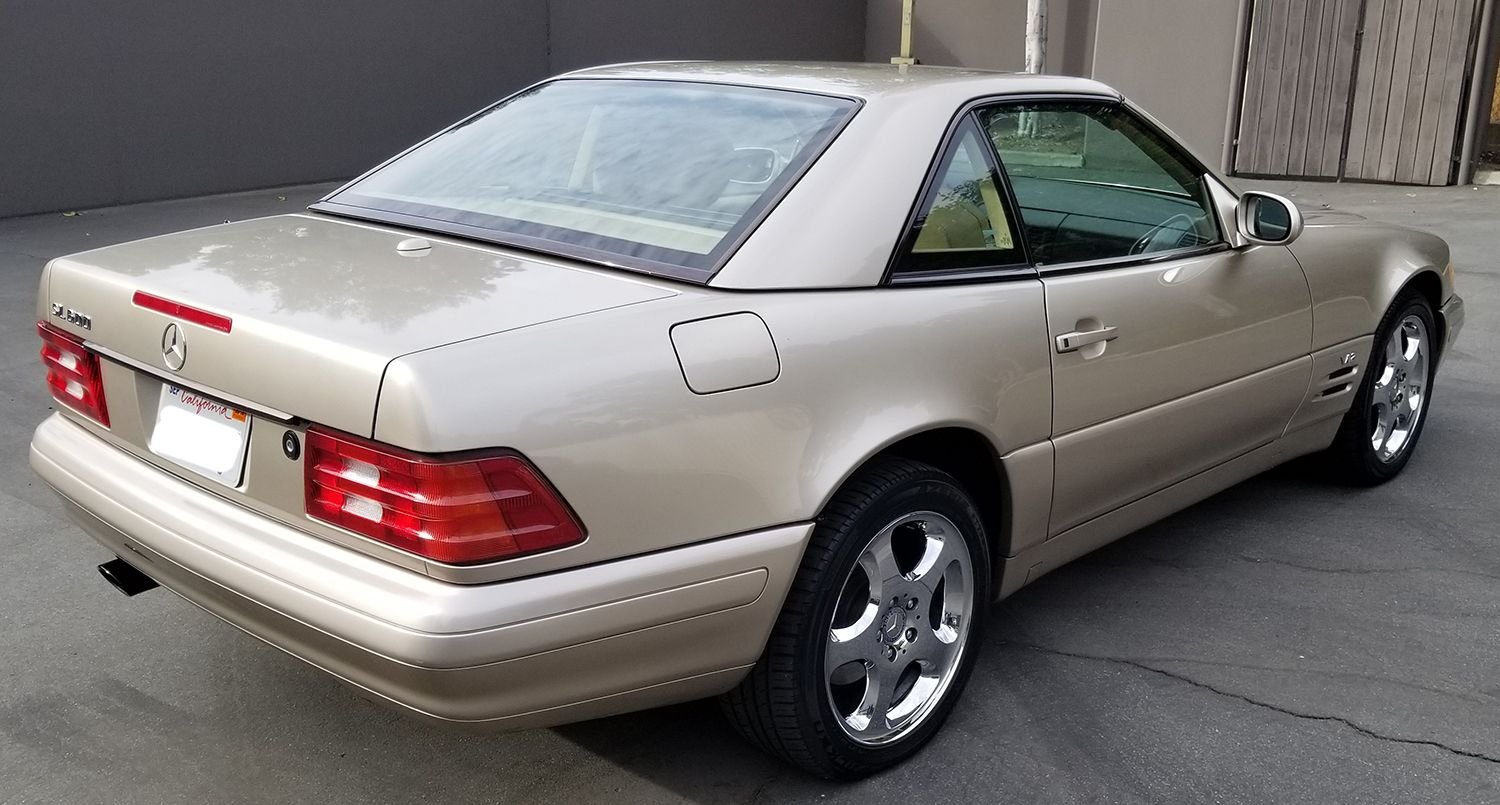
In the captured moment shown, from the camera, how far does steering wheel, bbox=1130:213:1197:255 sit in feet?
11.3

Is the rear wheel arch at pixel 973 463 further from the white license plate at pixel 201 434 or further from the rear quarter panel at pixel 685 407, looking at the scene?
the white license plate at pixel 201 434

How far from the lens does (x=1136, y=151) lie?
362cm

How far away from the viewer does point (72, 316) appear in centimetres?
277

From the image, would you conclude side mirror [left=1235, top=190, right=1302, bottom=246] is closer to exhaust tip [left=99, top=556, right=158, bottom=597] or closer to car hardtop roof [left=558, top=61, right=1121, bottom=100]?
car hardtop roof [left=558, top=61, right=1121, bottom=100]

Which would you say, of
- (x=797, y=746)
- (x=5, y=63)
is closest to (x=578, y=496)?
(x=797, y=746)

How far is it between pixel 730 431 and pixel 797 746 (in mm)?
731

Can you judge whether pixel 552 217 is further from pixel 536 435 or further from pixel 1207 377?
pixel 1207 377

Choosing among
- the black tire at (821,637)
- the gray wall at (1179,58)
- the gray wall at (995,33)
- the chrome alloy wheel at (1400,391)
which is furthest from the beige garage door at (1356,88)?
the black tire at (821,637)

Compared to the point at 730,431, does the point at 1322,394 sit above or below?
below

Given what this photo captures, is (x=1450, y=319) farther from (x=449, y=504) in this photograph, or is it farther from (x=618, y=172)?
(x=449, y=504)

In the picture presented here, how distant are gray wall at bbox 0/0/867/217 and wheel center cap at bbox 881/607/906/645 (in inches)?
385

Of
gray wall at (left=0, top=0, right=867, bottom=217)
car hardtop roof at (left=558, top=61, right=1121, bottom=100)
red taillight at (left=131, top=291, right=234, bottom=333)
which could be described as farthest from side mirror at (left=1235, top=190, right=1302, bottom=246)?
gray wall at (left=0, top=0, right=867, bottom=217)

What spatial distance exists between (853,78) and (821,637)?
144 centimetres

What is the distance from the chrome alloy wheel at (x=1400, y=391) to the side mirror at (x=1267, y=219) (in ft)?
3.41
